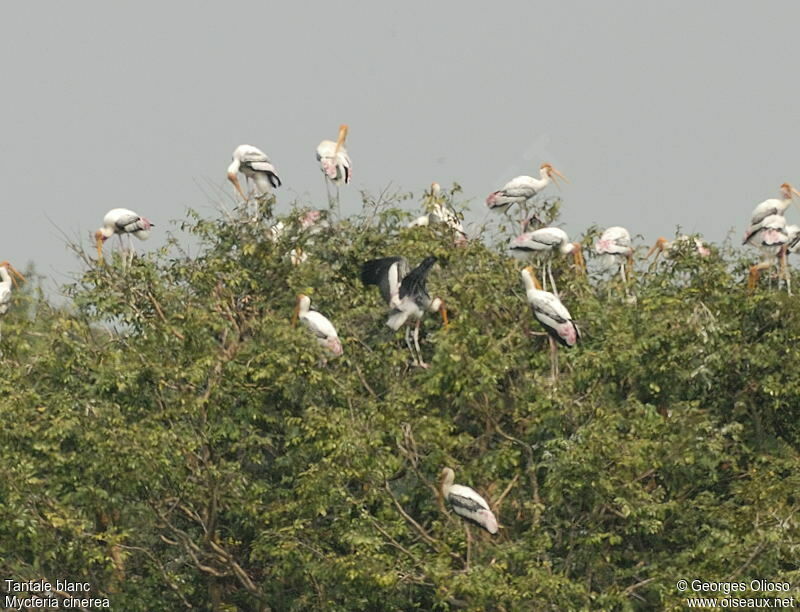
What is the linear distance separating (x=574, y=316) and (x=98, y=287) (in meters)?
4.31

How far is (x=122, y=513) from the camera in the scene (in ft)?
49.1

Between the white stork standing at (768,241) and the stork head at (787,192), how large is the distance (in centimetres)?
174

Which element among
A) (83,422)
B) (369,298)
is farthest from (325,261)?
(83,422)

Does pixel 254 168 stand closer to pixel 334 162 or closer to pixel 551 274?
pixel 334 162

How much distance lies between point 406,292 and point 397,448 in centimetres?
171

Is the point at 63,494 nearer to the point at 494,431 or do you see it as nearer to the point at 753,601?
the point at 494,431

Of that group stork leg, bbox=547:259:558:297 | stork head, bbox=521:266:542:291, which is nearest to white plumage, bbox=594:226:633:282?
stork leg, bbox=547:259:558:297

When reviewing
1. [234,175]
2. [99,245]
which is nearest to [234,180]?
[234,175]

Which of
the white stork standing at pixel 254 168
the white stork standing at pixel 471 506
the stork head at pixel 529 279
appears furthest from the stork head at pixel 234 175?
the white stork standing at pixel 471 506

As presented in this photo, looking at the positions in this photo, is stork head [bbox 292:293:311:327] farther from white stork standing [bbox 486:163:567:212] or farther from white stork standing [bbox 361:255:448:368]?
white stork standing [bbox 486:163:567:212]

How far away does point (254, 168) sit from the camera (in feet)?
62.6

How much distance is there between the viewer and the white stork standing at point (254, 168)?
62.4 feet

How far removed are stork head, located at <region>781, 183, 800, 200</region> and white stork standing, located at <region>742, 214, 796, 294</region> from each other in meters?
1.74

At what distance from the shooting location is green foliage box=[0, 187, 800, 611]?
13.6 m
